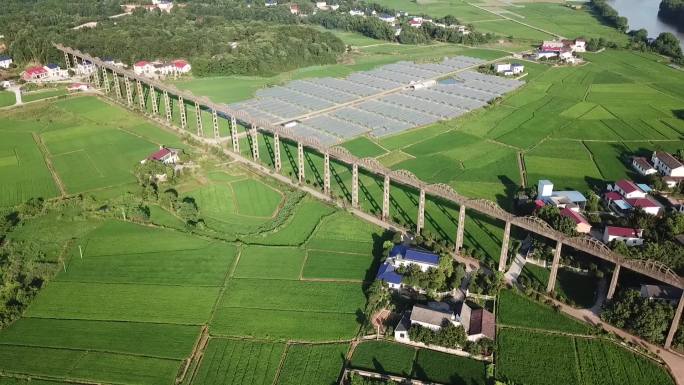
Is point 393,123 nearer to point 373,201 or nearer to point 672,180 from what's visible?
point 373,201

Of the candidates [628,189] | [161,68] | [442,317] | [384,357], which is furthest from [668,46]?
[384,357]

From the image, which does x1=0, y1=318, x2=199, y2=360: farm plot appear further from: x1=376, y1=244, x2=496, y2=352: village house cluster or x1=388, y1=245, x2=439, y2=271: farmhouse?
x1=388, y1=245, x2=439, y2=271: farmhouse

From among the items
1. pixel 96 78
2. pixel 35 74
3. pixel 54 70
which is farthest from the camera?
pixel 54 70

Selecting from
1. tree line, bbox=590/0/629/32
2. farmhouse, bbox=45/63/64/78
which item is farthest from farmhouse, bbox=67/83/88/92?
→ tree line, bbox=590/0/629/32

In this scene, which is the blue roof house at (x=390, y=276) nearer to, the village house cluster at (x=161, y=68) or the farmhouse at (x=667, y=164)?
the farmhouse at (x=667, y=164)

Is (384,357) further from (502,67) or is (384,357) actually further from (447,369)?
(502,67)

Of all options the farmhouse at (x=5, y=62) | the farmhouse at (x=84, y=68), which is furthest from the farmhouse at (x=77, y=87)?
the farmhouse at (x=5, y=62)
